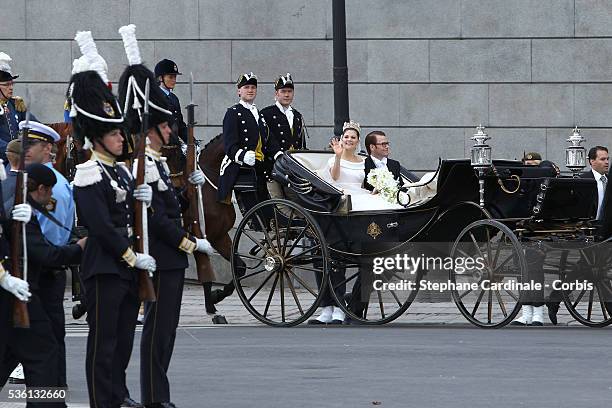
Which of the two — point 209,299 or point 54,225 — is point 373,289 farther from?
point 54,225

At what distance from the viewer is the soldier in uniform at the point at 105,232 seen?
8750mm

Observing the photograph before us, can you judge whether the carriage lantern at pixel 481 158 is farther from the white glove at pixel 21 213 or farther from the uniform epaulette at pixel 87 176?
the white glove at pixel 21 213

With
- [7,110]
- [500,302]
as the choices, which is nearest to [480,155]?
[500,302]

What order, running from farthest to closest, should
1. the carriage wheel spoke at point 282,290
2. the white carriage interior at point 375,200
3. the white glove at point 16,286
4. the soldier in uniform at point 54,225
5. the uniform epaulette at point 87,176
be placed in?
1. the carriage wheel spoke at point 282,290
2. the white carriage interior at point 375,200
3. the soldier in uniform at point 54,225
4. the uniform epaulette at point 87,176
5. the white glove at point 16,286

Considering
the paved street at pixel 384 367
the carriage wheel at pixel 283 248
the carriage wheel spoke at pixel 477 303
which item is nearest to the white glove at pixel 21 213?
the paved street at pixel 384 367

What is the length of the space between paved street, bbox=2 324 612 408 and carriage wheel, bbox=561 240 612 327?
0.23 meters

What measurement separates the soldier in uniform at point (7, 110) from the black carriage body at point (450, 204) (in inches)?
95.0

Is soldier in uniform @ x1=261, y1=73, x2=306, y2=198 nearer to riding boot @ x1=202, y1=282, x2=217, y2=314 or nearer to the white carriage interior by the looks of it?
the white carriage interior

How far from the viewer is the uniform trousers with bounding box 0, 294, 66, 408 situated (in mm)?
8625

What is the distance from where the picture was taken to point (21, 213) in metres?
8.50

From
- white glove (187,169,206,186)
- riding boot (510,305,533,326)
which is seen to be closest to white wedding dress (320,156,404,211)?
riding boot (510,305,533,326)

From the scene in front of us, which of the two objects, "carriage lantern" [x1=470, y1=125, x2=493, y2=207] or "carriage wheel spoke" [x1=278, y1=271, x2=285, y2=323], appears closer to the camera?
"carriage lantern" [x1=470, y1=125, x2=493, y2=207]

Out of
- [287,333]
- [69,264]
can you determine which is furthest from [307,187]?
[69,264]

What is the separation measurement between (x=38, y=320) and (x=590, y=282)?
267 inches
